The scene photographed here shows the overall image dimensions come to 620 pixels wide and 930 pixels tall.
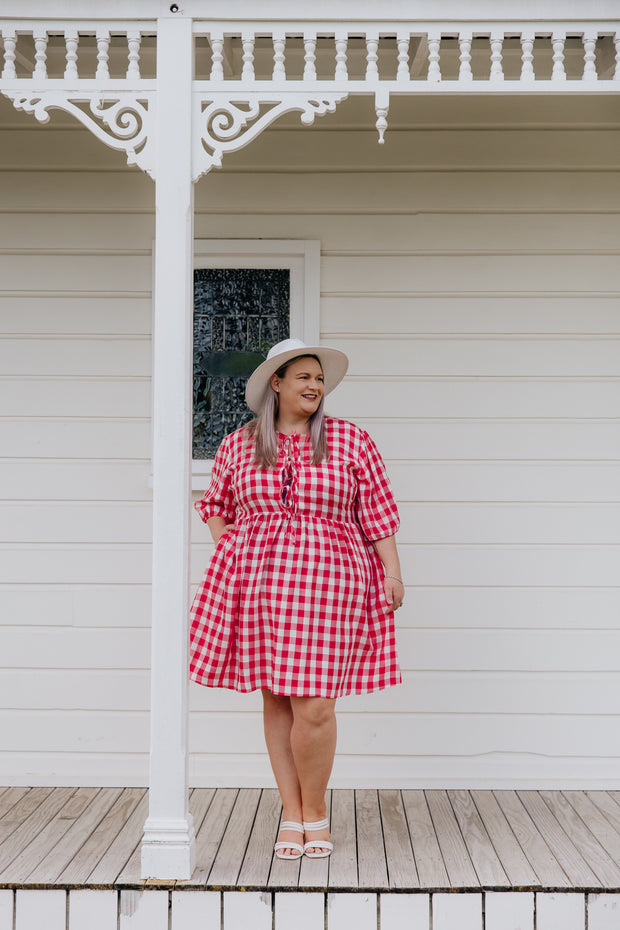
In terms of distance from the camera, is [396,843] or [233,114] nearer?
[233,114]

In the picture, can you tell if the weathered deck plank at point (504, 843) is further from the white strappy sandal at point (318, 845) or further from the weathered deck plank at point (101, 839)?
the weathered deck plank at point (101, 839)

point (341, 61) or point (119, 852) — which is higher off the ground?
point (341, 61)

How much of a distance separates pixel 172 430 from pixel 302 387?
44cm

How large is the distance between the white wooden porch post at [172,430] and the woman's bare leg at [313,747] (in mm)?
350

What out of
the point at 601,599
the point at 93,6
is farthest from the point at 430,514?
the point at 93,6

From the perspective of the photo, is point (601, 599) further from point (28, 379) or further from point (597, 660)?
point (28, 379)

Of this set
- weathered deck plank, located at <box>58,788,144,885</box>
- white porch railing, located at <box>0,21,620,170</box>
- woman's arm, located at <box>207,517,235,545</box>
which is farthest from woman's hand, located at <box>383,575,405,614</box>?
white porch railing, located at <box>0,21,620,170</box>

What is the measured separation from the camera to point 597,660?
12.8ft

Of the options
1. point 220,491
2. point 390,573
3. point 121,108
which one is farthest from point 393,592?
point 121,108

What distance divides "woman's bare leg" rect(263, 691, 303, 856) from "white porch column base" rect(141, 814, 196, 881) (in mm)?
343

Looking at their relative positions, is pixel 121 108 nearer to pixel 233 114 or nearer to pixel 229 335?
pixel 233 114

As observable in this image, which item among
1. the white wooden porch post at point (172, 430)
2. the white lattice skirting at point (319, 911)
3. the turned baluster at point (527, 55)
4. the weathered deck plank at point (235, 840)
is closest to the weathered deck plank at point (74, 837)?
the white lattice skirting at point (319, 911)

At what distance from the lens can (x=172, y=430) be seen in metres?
2.99

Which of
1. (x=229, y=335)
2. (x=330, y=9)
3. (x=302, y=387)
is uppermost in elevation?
(x=330, y=9)
